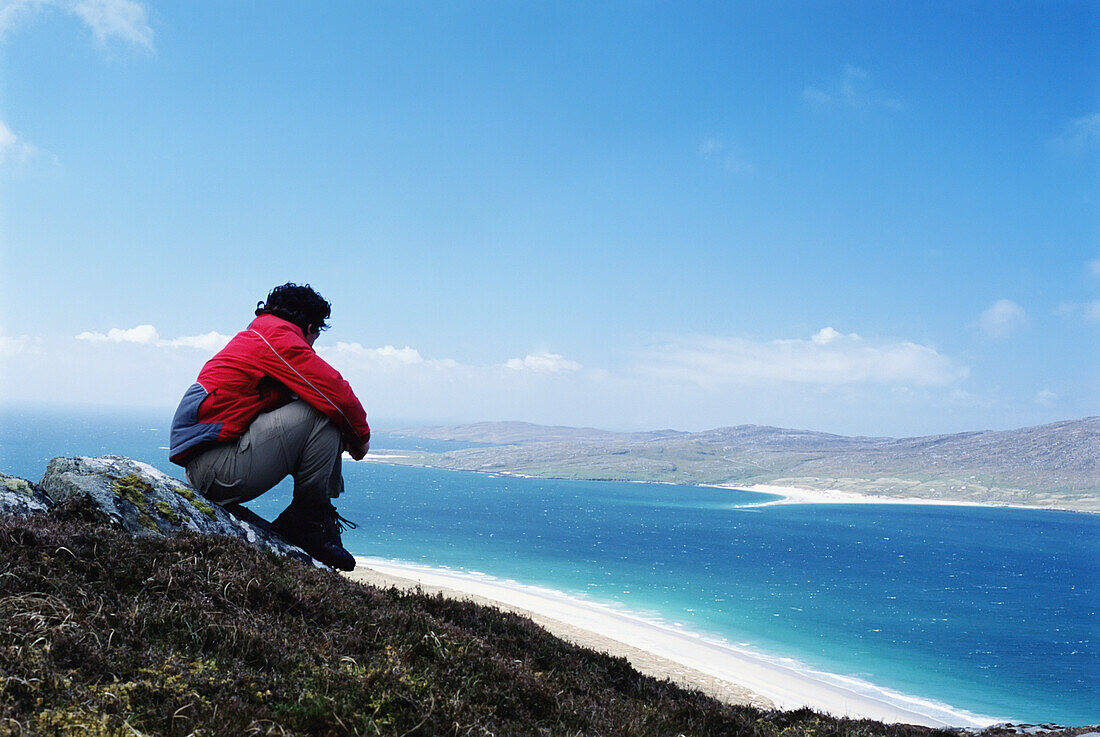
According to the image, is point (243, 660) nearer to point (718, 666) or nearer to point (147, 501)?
point (147, 501)

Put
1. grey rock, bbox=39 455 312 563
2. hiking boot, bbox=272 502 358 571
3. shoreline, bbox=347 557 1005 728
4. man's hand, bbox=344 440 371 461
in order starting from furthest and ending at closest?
shoreline, bbox=347 557 1005 728 → hiking boot, bbox=272 502 358 571 → man's hand, bbox=344 440 371 461 → grey rock, bbox=39 455 312 563

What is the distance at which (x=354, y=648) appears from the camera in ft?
13.4

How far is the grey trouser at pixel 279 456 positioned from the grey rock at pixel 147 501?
0.26 metres

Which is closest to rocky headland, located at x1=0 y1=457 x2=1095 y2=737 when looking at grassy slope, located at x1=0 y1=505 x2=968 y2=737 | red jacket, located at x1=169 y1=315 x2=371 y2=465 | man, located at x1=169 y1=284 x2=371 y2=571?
grassy slope, located at x1=0 y1=505 x2=968 y2=737

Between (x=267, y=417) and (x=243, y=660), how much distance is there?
8.50ft

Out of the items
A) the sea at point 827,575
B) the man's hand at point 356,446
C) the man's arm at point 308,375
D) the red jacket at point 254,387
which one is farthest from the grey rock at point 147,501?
the sea at point 827,575

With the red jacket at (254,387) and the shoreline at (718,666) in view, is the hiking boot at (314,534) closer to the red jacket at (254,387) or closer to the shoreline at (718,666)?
the red jacket at (254,387)

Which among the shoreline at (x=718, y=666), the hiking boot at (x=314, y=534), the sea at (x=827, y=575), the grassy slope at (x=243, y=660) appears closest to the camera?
the grassy slope at (x=243, y=660)

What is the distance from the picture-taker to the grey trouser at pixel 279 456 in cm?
570

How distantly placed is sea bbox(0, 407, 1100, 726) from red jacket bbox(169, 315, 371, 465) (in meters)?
47.4

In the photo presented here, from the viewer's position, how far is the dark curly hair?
20.2ft

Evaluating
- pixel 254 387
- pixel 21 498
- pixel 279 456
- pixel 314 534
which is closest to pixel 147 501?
pixel 21 498

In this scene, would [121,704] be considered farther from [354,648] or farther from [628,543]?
[628,543]

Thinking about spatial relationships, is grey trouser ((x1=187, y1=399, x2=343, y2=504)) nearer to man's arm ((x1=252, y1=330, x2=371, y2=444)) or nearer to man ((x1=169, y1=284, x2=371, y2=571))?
man ((x1=169, y1=284, x2=371, y2=571))
